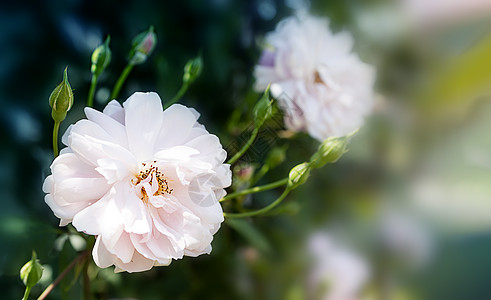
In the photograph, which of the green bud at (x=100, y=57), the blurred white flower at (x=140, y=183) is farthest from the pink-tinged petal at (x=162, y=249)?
the green bud at (x=100, y=57)

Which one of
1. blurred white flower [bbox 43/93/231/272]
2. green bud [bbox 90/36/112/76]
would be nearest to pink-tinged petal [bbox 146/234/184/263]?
blurred white flower [bbox 43/93/231/272]

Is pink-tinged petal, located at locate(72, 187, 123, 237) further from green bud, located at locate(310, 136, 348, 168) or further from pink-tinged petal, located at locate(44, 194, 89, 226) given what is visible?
green bud, located at locate(310, 136, 348, 168)

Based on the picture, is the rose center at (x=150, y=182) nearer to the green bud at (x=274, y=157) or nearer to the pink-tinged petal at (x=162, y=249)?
the pink-tinged petal at (x=162, y=249)

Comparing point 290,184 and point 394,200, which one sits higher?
point 290,184

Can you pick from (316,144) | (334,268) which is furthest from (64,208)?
(334,268)

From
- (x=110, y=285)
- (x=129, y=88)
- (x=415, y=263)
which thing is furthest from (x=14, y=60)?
(x=415, y=263)

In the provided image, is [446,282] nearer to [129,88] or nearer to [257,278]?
[257,278]

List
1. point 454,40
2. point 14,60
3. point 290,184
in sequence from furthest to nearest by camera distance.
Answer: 1. point 454,40
2. point 14,60
3. point 290,184
